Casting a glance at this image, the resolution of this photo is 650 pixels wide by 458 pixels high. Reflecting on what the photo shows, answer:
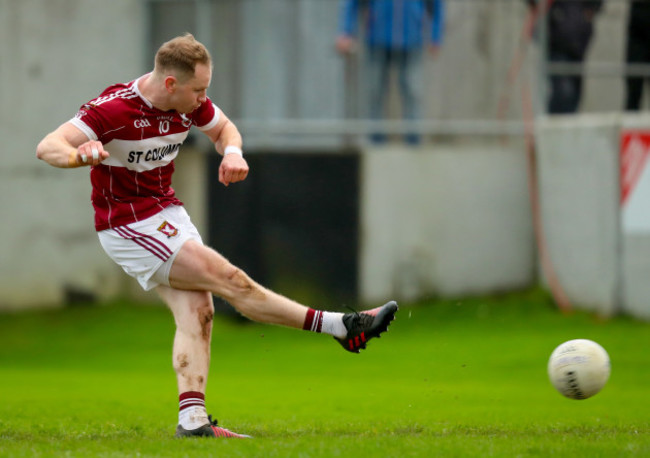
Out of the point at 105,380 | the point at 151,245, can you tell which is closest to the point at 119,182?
the point at 151,245

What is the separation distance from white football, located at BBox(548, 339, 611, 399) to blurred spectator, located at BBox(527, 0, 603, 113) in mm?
7594

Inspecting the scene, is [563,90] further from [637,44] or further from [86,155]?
[86,155]

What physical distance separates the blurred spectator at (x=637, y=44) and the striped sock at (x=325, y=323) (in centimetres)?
867

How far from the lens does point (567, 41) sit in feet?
45.2

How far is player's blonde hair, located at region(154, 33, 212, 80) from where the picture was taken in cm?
600

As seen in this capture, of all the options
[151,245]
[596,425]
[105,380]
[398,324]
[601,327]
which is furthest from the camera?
[398,324]

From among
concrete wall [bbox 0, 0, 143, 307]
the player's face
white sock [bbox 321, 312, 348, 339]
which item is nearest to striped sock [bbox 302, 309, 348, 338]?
white sock [bbox 321, 312, 348, 339]

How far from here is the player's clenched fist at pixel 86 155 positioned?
550cm

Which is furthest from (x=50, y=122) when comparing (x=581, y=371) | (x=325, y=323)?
(x=581, y=371)

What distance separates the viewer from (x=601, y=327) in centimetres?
1213

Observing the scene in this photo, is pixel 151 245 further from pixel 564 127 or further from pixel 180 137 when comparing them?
pixel 564 127

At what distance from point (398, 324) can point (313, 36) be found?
3718 mm

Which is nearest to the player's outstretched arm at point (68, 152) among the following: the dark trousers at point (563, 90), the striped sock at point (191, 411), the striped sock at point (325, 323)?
the striped sock at point (191, 411)

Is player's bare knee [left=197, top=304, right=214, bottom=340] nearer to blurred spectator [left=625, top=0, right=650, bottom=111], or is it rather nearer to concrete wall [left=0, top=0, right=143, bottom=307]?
concrete wall [left=0, top=0, right=143, bottom=307]
